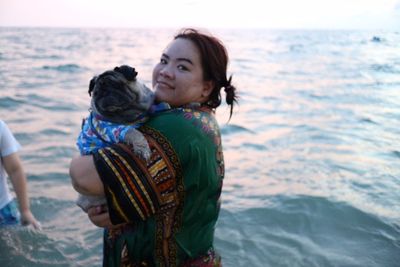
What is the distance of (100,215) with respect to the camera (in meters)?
1.85

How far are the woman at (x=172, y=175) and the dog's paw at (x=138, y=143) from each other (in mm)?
30

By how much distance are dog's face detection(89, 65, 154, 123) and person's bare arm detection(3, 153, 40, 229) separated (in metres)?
2.03

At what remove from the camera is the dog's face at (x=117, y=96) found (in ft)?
5.86

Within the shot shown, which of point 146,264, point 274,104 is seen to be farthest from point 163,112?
point 274,104

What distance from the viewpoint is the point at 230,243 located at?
15.3ft

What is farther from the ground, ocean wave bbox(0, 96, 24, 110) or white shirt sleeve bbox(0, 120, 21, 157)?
white shirt sleeve bbox(0, 120, 21, 157)

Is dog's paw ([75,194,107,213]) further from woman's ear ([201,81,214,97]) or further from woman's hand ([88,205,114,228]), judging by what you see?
woman's ear ([201,81,214,97])

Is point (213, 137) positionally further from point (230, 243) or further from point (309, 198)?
point (309, 198)

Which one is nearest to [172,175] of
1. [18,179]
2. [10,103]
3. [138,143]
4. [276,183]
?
[138,143]

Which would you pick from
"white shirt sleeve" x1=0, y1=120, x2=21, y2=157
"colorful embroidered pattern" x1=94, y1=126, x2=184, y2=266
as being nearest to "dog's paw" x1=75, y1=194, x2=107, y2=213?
"colorful embroidered pattern" x1=94, y1=126, x2=184, y2=266

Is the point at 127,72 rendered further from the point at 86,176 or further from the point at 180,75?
the point at 86,176

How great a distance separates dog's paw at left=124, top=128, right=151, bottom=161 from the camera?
1.67 metres

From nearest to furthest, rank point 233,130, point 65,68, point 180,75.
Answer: point 180,75 → point 233,130 → point 65,68

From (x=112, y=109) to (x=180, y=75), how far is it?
353 millimetres
